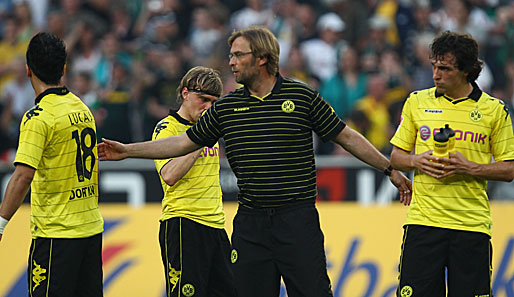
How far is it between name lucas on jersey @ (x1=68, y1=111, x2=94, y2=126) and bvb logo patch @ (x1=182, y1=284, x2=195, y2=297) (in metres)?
1.62

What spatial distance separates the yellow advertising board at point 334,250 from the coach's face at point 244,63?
12.2 feet

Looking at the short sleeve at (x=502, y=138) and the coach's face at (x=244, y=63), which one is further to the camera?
the short sleeve at (x=502, y=138)

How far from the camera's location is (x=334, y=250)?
29.8ft

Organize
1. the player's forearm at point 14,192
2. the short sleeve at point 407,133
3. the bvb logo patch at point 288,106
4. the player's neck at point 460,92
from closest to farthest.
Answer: the player's forearm at point 14,192
the bvb logo patch at point 288,106
the player's neck at point 460,92
the short sleeve at point 407,133

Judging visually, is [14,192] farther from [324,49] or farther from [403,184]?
[324,49]

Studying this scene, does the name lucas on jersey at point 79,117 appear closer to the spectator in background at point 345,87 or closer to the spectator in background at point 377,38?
the spectator in background at point 345,87

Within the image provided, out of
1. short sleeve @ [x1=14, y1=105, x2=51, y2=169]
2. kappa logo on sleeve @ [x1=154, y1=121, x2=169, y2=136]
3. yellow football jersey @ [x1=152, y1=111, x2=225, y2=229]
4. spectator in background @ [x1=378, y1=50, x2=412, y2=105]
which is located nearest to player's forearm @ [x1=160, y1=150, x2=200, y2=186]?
yellow football jersey @ [x1=152, y1=111, x2=225, y2=229]

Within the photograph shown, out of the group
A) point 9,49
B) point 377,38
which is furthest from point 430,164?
point 9,49

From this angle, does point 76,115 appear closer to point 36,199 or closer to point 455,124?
point 36,199

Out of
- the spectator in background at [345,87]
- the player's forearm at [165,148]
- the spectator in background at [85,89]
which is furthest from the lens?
the spectator in background at [345,87]

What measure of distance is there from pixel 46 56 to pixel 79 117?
1.69 ft

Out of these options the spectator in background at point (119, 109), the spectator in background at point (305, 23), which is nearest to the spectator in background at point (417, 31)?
the spectator in background at point (305, 23)

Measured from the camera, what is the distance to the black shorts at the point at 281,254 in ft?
18.7

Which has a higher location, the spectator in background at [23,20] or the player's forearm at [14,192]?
the spectator in background at [23,20]
